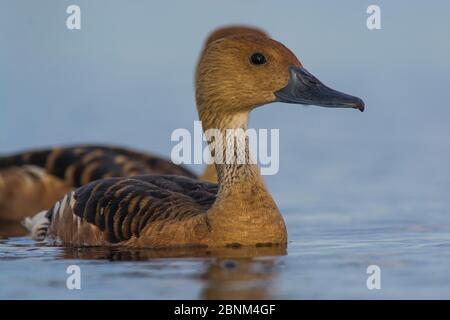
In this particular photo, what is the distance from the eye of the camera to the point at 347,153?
→ 2078cm

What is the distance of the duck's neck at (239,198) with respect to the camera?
39.0ft

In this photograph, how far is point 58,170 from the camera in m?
16.3

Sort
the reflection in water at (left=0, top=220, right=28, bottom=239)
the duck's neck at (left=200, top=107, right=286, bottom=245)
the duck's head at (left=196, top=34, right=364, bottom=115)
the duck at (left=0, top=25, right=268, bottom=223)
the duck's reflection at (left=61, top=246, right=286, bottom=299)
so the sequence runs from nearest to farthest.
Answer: the duck's reflection at (left=61, top=246, right=286, bottom=299) → the duck's neck at (left=200, top=107, right=286, bottom=245) → the duck's head at (left=196, top=34, right=364, bottom=115) → the reflection in water at (left=0, top=220, right=28, bottom=239) → the duck at (left=0, top=25, right=268, bottom=223)

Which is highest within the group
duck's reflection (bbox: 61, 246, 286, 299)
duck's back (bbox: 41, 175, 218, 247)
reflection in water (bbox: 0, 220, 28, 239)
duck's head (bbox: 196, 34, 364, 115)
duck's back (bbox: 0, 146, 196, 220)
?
duck's head (bbox: 196, 34, 364, 115)

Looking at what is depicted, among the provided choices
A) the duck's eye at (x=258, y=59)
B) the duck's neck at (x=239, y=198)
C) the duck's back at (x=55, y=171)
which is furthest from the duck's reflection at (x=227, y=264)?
the duck's back at (x=55, y=171)

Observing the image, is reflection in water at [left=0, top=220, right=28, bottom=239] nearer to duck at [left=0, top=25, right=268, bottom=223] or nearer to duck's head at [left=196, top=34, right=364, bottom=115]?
duck at [left=0, top=25, right=268, bottom=223]

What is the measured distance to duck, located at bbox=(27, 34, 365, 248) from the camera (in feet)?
39.1

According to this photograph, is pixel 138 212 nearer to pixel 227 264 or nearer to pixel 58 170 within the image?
pixel 227 264

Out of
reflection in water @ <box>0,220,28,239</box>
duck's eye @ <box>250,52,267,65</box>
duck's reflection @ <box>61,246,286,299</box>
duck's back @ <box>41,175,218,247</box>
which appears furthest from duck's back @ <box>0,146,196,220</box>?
duck's eye @ <box>250,52,267,65</box>

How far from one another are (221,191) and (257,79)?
3.13 ft

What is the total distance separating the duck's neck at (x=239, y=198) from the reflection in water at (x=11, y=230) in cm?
286

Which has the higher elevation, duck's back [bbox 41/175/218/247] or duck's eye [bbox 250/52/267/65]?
Answer: duck's eye [bbox 250/52/267/65]

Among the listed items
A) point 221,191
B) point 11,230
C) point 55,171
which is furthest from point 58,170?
point 221,191

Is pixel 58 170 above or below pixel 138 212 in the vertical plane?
above
